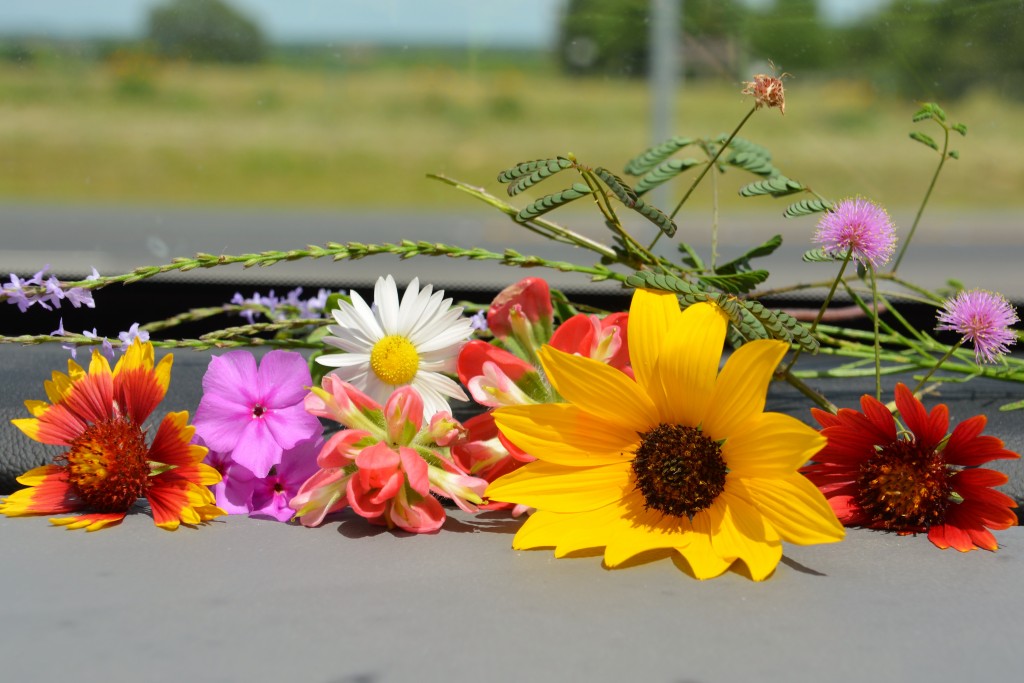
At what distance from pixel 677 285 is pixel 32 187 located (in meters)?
1.25

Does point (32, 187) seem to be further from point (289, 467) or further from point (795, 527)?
point (795, 527)

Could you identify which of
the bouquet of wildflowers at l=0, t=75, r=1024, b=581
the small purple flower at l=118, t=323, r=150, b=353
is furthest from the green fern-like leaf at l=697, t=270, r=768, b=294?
the small purple flower at l=118, t=323, r=150, b=353

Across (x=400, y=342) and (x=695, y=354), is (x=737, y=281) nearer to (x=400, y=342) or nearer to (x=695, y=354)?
(x=695, y=354)

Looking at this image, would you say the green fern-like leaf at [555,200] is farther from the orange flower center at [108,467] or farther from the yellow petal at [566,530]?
the orange flower center at [108,467]

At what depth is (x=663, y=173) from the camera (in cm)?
103

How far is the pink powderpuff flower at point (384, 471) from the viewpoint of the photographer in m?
Answer: 0.70

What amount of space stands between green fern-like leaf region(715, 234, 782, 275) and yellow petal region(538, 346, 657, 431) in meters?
0.24

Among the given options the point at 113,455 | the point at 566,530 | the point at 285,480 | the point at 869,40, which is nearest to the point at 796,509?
the point at 566,530

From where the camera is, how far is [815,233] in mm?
795

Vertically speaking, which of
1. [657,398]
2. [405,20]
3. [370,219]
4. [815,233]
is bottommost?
[370,219]

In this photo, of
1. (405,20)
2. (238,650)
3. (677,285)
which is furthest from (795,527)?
(405,20)

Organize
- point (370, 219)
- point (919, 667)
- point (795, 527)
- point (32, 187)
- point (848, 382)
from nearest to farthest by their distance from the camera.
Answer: point (919, 667), point (795, 527), point (848, 382), point (32, 187), point (370, 219)

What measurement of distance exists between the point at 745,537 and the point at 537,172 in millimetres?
323

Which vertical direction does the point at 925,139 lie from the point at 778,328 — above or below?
above
